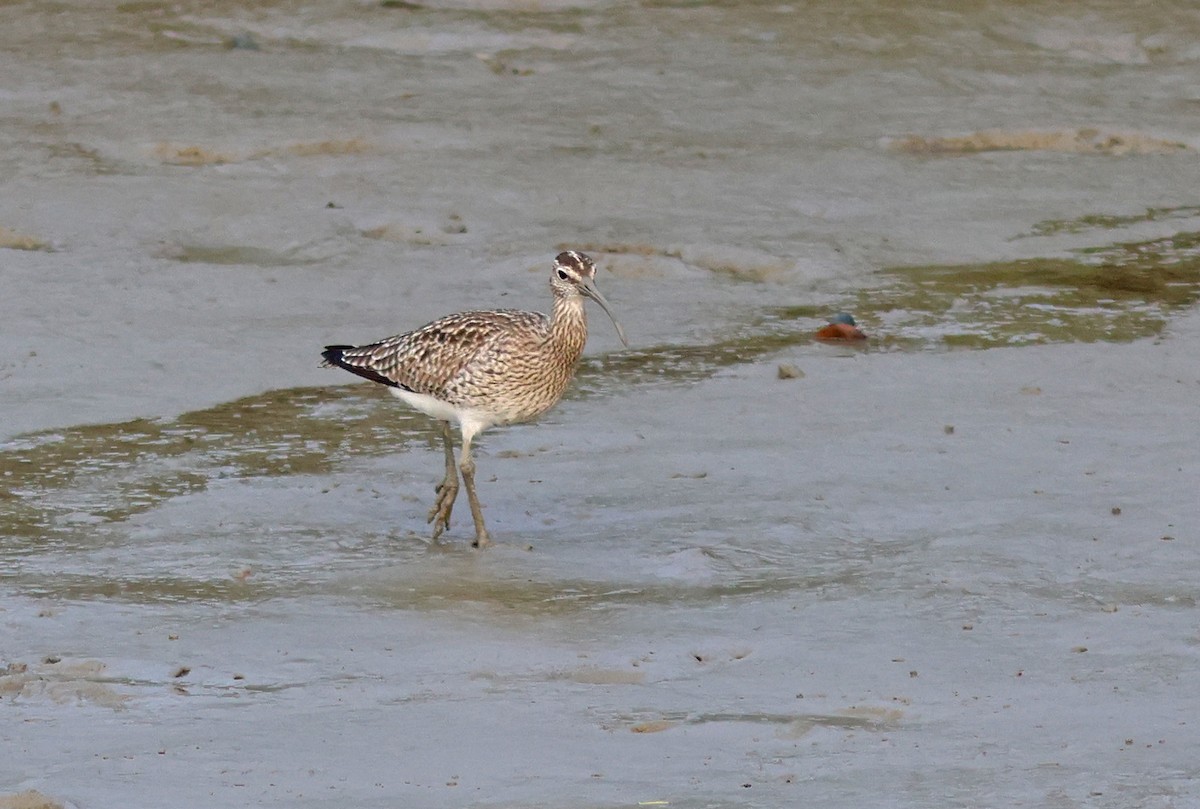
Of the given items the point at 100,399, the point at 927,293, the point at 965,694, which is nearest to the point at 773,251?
the point at 927,293

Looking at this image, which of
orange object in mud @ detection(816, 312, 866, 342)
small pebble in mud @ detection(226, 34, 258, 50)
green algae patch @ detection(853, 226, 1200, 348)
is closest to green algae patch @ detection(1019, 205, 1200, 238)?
green algae patch @ detection(853, 226, 1200, 348)

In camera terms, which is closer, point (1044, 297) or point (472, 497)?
point (472, 497)

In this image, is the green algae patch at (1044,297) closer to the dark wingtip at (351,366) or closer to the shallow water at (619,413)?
the shallow water at (619,413)

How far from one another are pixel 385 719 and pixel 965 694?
180cm

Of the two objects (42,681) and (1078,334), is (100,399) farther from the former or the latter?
(1078,334)

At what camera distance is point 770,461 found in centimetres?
869

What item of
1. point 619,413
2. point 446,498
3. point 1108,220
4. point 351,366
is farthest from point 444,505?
point 1108,220

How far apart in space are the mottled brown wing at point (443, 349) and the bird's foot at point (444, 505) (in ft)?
1.28

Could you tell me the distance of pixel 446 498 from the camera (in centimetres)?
797

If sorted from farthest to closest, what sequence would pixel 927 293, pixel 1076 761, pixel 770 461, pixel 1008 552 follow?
pixel 927 293
pixel 770 461
pixel 1008 552
pixel 1076 761

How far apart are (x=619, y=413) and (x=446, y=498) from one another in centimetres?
172

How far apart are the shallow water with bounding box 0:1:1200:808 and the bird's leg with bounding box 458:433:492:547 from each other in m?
0.09

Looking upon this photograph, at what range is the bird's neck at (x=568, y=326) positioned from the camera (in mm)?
8155

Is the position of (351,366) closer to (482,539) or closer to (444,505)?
(444,505)
